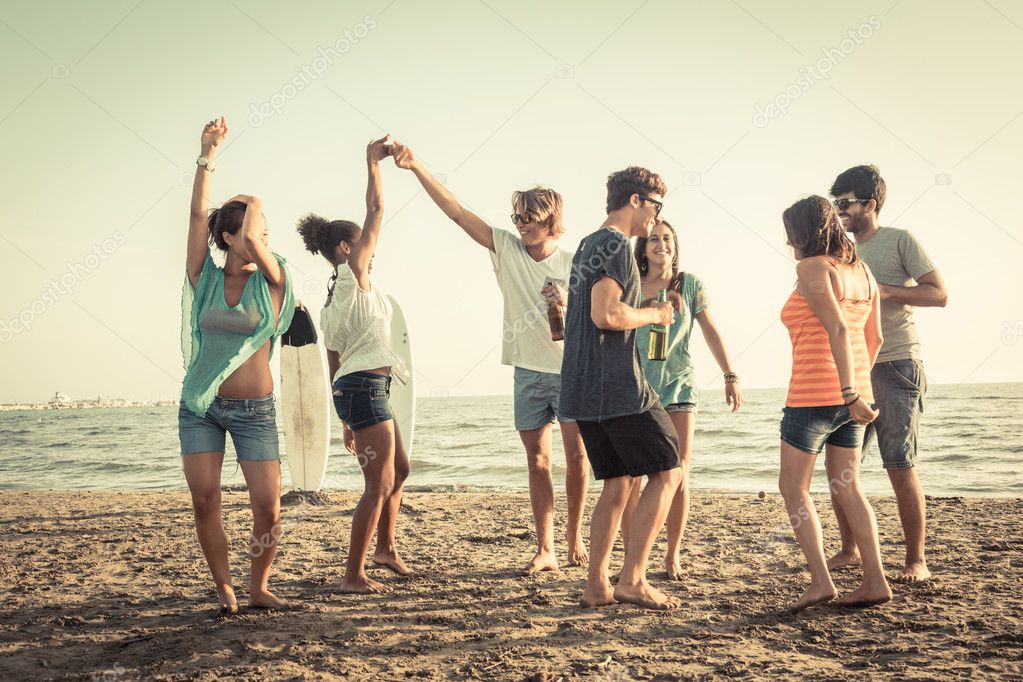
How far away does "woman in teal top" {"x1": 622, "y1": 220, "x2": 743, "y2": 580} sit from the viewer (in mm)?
4238

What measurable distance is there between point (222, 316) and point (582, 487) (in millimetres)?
2048

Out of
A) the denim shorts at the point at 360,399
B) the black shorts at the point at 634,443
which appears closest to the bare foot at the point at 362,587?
the denim shorts at the point at 360,399

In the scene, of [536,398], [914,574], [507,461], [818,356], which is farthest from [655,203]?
[507,461]

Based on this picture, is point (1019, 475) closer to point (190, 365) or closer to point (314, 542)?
point (314, 542)

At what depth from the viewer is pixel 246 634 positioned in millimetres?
3369

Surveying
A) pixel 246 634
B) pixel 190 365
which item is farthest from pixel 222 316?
pixel 246 634

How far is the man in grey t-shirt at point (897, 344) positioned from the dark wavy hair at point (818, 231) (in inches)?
29.8

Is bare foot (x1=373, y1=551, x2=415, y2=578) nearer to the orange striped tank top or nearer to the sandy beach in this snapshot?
the sandy beach

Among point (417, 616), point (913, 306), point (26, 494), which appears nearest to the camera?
point (417, 616)

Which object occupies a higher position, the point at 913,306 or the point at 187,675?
the point at 913,306

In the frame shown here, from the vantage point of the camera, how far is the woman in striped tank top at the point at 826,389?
3.57 m

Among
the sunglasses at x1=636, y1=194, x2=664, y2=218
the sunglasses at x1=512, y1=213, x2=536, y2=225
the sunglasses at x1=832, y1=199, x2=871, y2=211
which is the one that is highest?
the sunglasses at x1=832, y1=199, x2=871, y2=211

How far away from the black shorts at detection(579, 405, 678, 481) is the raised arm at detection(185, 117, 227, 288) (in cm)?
185

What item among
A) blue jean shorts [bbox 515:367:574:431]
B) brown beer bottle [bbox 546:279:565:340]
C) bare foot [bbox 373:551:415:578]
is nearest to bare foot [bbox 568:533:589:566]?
blue jean shorts [bbox 515:367:574:431]
